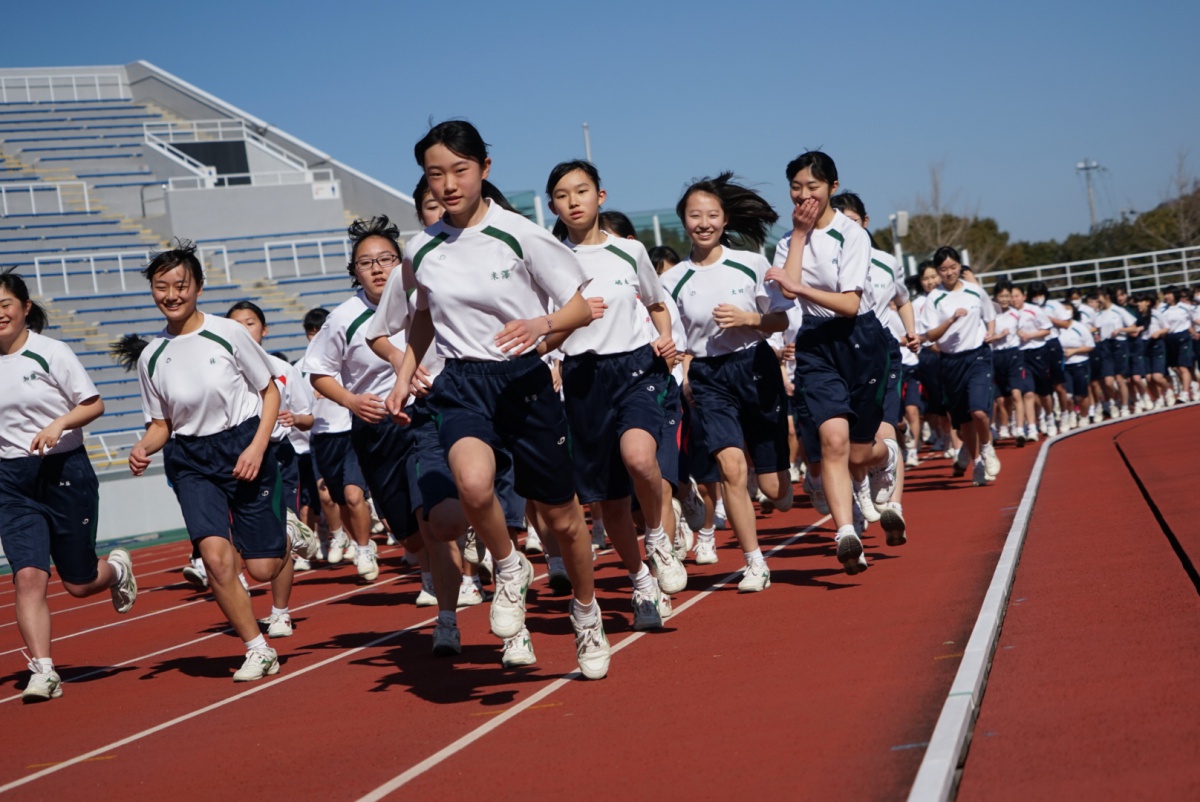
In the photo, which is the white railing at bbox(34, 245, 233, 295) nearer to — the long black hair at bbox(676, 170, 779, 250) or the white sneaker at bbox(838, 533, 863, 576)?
the long black hair at bbox(676, 170, 779, 250)

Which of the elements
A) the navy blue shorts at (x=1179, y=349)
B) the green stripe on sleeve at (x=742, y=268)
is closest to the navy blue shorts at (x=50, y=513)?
the green stripe on sleeve at (x=742, y=268)

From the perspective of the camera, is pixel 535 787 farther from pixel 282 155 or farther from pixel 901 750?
pixel 282 155

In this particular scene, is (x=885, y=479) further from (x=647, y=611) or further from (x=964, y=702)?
(x=964, y=702)

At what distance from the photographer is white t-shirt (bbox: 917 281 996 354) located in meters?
13.2

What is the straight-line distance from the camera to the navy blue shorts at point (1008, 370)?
647 inches

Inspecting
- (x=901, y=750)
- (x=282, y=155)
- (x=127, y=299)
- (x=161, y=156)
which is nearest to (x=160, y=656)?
(x=901, y=750)

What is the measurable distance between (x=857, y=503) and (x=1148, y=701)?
4.67m

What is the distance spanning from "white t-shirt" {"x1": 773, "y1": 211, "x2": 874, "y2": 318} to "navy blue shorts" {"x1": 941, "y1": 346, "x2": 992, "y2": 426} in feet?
17.9

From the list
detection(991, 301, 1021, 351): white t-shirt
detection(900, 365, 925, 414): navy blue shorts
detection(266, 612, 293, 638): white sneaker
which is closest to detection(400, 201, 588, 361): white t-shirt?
detection(266, 612, 293, 638): white sneaker

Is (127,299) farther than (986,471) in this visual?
Yes

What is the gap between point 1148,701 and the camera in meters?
4.05

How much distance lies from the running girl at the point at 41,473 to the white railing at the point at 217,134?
30.9 m

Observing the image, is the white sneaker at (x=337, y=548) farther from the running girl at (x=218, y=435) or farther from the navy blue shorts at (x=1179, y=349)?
the navy blue shorts at (x=1179, y=349)

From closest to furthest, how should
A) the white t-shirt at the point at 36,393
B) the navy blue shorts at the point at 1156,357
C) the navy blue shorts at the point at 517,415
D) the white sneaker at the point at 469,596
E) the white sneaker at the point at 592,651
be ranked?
1. the navy blue shorts at the point at 517,415
2. the white sneaker at the point at 592,651
3. the white t-shirt at the point at 36,393
4. the white sneaker at the point at 469,596
5. the navy blue shorts at the point at 1156,357
